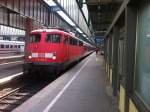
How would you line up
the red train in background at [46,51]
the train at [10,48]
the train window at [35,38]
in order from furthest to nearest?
the train at [10,48]
the train window at [35,38]
the red train in background at [46,51]

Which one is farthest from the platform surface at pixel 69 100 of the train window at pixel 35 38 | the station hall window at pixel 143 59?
the train window at pixel 35 38

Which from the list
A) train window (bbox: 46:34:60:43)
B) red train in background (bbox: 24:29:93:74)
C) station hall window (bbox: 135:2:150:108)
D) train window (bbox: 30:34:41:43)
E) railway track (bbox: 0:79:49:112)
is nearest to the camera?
station hall window (bbox: 135:2:150:108)

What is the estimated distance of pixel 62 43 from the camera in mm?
20125

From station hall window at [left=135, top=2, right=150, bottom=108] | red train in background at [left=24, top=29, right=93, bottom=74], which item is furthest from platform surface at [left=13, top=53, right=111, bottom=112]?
red train in background at [left=24, top=29, right=93, bottom=74]

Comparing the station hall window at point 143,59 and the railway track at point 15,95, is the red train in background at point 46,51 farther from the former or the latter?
the station hall window at point 143,59

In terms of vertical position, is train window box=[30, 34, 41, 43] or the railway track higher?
train window box=[30, 34, 41, 43]

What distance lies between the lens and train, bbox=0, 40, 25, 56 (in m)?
45.6

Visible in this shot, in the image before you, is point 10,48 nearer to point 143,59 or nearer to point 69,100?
point 69,100

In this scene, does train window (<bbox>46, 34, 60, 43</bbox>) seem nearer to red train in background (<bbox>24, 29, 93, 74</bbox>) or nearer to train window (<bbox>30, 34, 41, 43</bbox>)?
red train in background (<bbox>24, 29, 93, 74</bbox>)

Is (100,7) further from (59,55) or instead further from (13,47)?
(13,47)

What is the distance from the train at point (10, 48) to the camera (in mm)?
45581

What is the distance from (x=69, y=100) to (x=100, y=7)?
1427cm

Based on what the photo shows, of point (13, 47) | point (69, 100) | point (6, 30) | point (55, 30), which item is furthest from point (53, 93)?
point (13, 47)

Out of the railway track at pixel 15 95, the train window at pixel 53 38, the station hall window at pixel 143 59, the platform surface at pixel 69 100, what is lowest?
the railway track at pixel 15 95
